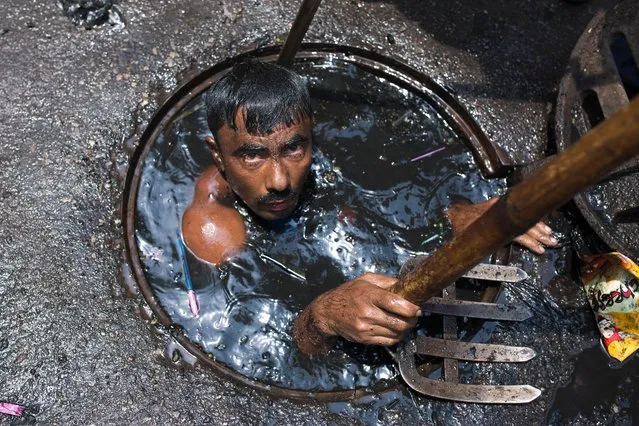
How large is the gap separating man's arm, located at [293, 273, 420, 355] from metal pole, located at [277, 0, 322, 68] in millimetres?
1294

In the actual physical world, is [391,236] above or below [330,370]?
above

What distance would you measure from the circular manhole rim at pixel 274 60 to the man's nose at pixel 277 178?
86cm

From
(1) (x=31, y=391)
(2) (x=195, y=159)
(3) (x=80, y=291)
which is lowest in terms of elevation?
(1) (x=31, y=391)

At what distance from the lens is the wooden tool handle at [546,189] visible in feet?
3.91

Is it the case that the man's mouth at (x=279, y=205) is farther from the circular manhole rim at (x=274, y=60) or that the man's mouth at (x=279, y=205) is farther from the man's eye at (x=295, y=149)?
the circular manhole rim at (x=274, y=60)

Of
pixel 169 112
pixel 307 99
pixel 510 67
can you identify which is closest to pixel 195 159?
pixel 169 112

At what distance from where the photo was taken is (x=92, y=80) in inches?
128

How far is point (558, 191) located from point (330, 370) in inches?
75.6

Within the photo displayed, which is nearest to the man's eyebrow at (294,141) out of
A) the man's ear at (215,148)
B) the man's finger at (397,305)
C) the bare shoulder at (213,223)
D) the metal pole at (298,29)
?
the man's ear at (215,148)

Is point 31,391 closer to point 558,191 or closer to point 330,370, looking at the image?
point 330,370

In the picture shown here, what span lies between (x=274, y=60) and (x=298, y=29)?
69 centimetres

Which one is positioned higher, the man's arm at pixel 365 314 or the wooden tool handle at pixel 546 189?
the wooden tool handle at pixel 546 189

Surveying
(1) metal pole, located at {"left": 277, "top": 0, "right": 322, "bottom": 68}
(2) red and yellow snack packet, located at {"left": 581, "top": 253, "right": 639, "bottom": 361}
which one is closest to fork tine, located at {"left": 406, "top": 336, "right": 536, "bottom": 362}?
(2) red and yellow snack packet, located at {"left": 581, "top": 253, "right": 639, "bottom": 361}

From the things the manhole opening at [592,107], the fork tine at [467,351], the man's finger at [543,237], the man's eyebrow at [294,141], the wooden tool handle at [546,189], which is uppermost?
the wooden tool handle at [546,189]
